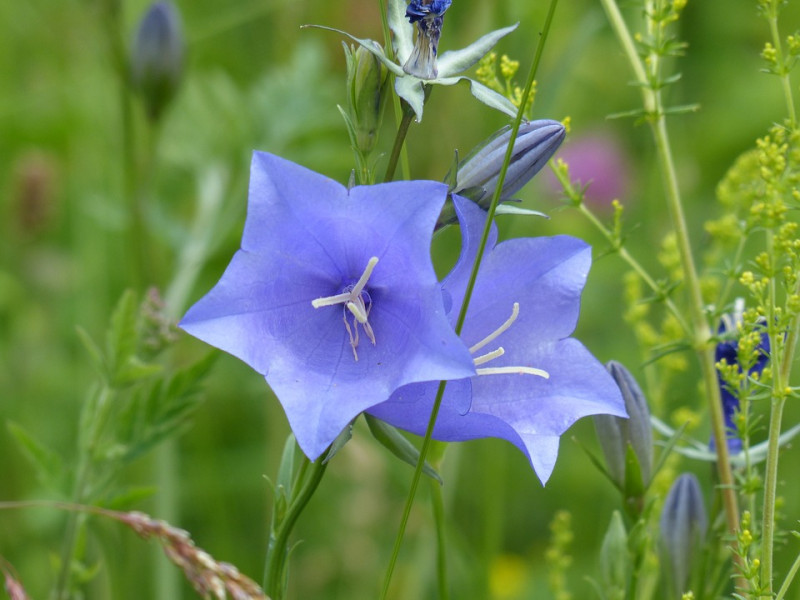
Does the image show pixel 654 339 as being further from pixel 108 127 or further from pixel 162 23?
pixel 108 127

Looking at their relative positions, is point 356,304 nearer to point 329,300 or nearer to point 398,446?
point 329,300

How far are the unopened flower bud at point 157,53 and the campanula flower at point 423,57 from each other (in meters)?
0.95

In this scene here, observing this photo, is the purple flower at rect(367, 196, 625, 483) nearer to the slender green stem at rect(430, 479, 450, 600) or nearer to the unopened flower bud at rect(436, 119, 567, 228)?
the unopened flower bud at rect(436, 119, 567, 228)

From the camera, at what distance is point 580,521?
7.61ft

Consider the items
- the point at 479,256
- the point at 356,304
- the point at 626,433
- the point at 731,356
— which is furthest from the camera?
the point at 731,356

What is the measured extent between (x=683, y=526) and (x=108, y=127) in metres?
2.04

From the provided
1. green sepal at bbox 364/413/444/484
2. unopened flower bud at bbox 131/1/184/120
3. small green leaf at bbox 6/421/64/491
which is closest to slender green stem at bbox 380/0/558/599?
green sepal at bbox 364/413/444/484

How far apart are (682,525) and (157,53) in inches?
47.5

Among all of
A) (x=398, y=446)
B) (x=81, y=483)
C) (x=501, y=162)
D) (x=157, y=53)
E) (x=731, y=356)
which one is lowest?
(x=81, y=483)

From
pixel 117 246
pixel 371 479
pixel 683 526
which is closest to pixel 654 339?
pixel 683 526

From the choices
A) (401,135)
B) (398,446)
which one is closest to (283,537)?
(398,446)

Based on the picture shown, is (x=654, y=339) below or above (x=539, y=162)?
below

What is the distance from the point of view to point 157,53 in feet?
6.05

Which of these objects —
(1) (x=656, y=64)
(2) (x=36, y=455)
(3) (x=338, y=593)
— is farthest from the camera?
(3) (x=338, y=593)
